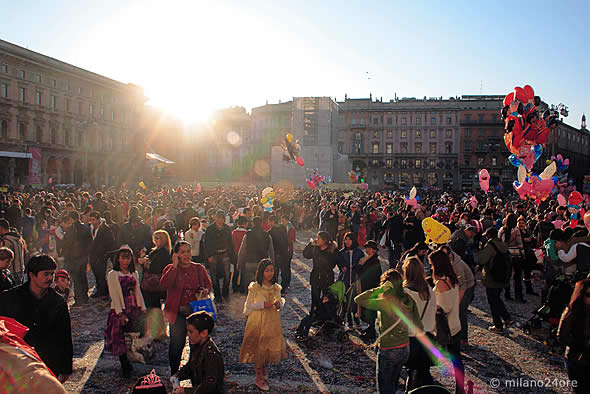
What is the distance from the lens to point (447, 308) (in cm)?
457

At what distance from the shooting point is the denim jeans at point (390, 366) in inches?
153

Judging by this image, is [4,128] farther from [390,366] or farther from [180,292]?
[390,366]

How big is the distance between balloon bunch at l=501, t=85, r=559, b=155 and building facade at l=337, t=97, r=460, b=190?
54382mm

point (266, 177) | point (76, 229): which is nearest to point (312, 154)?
point (266, 177)

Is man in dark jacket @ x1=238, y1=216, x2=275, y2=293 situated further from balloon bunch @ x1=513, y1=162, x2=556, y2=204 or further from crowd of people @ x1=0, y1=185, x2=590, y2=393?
balloon bunch @ x1=513, y1=162, x2=556, y2=204

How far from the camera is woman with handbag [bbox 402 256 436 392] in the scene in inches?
161

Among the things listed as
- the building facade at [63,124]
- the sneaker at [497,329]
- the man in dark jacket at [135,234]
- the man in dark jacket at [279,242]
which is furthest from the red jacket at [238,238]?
the building facade at [63,124]

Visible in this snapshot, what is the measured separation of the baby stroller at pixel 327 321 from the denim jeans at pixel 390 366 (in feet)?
7.33

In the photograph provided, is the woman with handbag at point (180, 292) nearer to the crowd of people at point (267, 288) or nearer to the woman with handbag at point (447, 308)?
the crowd of people at point (267, 288)

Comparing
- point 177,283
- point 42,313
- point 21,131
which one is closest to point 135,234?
point 177,283

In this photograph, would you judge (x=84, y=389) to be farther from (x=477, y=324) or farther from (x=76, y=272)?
(x=477, y=324)

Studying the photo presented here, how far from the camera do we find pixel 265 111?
72438mm

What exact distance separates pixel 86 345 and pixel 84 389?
1.35 metres

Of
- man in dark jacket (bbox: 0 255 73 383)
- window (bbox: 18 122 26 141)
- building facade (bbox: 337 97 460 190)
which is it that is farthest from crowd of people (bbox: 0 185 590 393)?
building facade (bbox: 337 97 460 190)
